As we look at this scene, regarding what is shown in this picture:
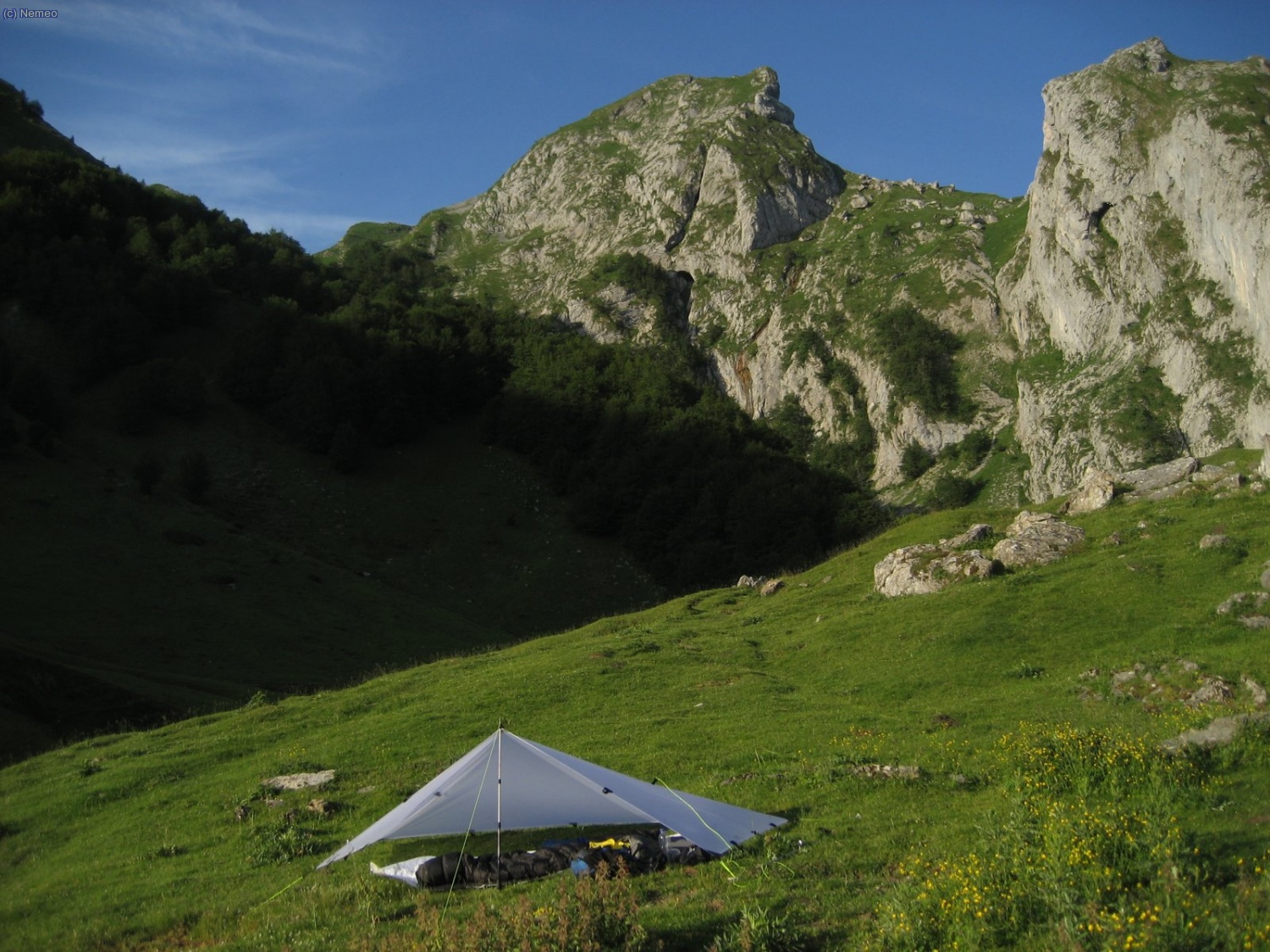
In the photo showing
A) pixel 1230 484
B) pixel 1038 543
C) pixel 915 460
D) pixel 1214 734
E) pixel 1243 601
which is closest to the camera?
pixel 1214 734

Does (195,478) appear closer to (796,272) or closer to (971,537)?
(971,537)

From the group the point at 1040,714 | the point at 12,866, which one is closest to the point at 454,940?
the point at 12,866

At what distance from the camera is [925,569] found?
35594 millimetres

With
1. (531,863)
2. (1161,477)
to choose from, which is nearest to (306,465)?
(1161,477)

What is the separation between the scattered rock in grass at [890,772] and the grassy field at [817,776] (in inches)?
8.4

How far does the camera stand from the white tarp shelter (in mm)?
13227

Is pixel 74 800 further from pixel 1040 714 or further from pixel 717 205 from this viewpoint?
pixel 717 205

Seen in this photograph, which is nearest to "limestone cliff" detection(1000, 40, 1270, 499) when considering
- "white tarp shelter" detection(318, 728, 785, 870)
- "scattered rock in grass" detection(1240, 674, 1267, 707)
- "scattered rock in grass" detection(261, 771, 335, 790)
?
"scattered rock in grass" detection(1240, 674, 1267, 707)

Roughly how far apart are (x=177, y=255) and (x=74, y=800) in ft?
354

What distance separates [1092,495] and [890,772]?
1119 inches

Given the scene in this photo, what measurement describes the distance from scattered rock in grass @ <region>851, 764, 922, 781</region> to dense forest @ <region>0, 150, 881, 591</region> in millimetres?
73342

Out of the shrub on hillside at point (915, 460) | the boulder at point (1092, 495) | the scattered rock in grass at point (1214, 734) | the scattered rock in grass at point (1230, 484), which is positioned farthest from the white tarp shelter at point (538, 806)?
the shrub on hillside at point (915, 460)

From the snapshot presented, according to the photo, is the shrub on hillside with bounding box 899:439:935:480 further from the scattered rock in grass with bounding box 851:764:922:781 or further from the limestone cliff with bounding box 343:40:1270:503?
the scattered rock in grass with bounding box 851:764:922:781

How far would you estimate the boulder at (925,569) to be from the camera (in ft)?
112
